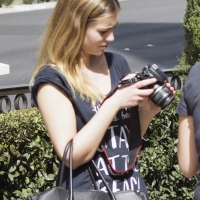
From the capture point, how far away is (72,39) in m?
2.34

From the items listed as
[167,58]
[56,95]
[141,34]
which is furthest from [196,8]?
[141,34]

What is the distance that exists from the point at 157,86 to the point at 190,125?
29 cm

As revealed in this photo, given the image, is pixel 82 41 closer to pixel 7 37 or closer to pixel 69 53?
pixel 69 53

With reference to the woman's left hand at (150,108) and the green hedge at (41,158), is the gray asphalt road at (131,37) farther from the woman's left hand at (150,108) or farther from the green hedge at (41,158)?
the woman's left hand at (150,108)

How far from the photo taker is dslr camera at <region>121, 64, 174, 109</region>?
7.41 feet

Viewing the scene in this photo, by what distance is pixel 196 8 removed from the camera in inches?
216

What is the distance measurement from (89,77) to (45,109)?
0.28 metres

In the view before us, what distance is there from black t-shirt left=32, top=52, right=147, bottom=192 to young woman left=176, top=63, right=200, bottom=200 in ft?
0.95

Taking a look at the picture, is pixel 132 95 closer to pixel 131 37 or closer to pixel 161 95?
pixel 161 95

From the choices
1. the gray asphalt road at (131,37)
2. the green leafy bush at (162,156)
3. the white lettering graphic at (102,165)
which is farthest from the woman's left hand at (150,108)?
the gray asphalt road at (131,37)

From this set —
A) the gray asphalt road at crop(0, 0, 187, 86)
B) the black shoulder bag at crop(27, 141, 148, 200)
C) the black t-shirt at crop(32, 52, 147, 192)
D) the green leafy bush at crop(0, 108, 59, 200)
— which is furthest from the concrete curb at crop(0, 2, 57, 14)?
the black shoulder bag at crop(27, 141, 148, 200)

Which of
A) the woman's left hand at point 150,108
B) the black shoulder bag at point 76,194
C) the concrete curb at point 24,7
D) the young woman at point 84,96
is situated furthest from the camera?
the concrete curb at point 24,7

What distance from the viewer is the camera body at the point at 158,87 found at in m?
2.26

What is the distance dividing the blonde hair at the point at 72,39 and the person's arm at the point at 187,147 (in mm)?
406
